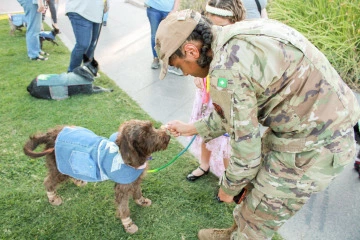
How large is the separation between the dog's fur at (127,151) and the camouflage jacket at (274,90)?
103 cm

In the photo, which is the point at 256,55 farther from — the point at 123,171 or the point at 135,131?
the point at 123,171

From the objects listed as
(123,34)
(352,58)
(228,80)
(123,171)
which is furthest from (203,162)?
(123,34)

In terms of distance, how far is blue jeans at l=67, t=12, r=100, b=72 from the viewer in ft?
16.1

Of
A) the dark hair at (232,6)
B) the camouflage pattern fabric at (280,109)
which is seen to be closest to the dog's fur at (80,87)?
the dark hair at (232,6)

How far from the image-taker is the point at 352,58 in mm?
5035

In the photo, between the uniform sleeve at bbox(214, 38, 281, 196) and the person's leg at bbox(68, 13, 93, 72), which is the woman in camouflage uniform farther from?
the person's leg at bbox(68, 13, 93, 72)

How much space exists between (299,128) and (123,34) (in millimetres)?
7190

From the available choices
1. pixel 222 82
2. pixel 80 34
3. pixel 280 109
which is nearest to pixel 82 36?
pixel 80 34

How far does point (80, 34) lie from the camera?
16.5 feet

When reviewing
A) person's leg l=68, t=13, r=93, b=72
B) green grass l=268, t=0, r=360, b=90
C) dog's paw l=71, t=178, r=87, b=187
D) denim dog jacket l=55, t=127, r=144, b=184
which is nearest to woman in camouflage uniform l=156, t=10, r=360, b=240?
denim dog jacket l=55, t=127, r=144, b=184

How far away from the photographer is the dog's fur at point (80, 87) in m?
5.08

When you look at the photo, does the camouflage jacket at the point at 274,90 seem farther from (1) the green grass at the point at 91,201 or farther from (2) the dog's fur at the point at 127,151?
(1) the green grass at the point at 91,201

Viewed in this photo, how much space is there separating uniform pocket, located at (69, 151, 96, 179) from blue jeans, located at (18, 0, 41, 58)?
4.80m

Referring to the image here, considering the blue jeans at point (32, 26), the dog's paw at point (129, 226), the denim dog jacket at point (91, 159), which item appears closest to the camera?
the denim dog jacket at point (91, 159)
